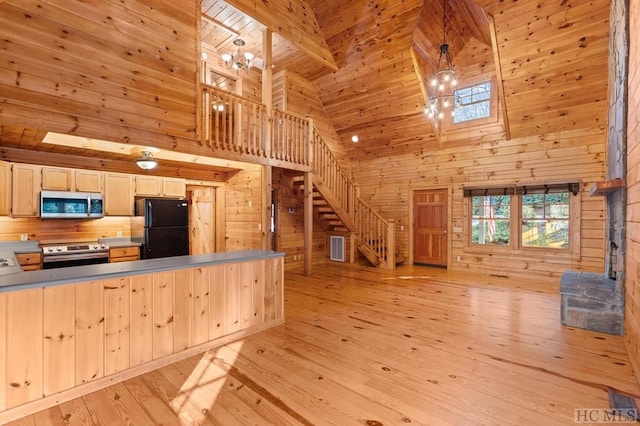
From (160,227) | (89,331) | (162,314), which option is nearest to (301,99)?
(160,227)

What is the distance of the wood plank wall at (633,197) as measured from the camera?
2541 millimetres

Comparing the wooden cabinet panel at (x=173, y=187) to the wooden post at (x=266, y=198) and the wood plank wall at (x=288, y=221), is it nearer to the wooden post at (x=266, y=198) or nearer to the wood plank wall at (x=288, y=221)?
the wooden post at (x=266, y=198)

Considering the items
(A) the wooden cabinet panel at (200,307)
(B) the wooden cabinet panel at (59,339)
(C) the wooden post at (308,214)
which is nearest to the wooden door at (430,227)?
(C) the wooden post at (308,214)

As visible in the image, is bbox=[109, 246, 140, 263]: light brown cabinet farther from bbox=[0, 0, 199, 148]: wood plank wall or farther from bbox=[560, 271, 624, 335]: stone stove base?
bbox=[560, 271, 624, 335]: stone stove base

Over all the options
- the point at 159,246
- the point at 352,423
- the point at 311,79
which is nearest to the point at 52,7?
the point at 159,246

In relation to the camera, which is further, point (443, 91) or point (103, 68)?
point (443, 91)

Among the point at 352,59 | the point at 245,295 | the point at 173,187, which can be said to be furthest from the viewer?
the point at 352,59

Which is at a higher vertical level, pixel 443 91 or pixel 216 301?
pixel 443 91

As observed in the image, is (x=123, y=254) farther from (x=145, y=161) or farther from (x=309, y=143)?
(x=309, y=143)

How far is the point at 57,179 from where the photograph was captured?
457 centimetres

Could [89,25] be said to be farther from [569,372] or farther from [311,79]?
[569,372]

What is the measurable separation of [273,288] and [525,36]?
5.73 m

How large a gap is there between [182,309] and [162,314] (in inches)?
7.1

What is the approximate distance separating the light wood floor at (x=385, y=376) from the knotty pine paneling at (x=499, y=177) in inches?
101
